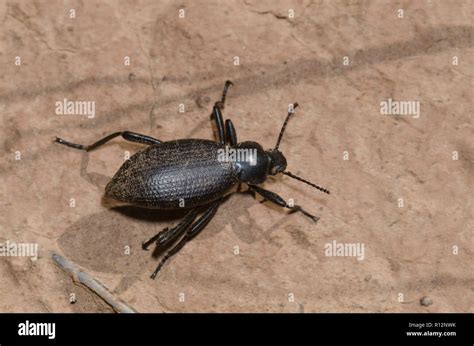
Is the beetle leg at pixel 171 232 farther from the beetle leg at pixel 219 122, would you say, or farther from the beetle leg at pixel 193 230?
the beetle leg at pixel 219 122

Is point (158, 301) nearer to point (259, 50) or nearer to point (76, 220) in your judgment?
point (76, 220)

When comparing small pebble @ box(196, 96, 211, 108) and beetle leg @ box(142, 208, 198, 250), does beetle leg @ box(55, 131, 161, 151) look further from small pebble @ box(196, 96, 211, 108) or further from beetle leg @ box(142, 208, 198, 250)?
beetle leg @ box(142, 208, 198, 250)

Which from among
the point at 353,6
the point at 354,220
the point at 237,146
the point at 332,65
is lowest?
the point at 354,220

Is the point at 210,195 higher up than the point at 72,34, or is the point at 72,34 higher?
the point at 72,34

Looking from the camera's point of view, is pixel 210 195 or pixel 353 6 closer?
pixel 210 195

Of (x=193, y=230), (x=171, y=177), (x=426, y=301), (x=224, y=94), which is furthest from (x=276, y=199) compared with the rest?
(x=426, y=301)

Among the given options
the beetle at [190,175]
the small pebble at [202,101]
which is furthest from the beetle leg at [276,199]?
the small pebble at [202,101]

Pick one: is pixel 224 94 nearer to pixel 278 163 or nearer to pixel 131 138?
pixel 278 163

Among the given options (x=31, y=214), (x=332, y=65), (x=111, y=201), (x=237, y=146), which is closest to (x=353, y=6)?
(x=332, y=65)
